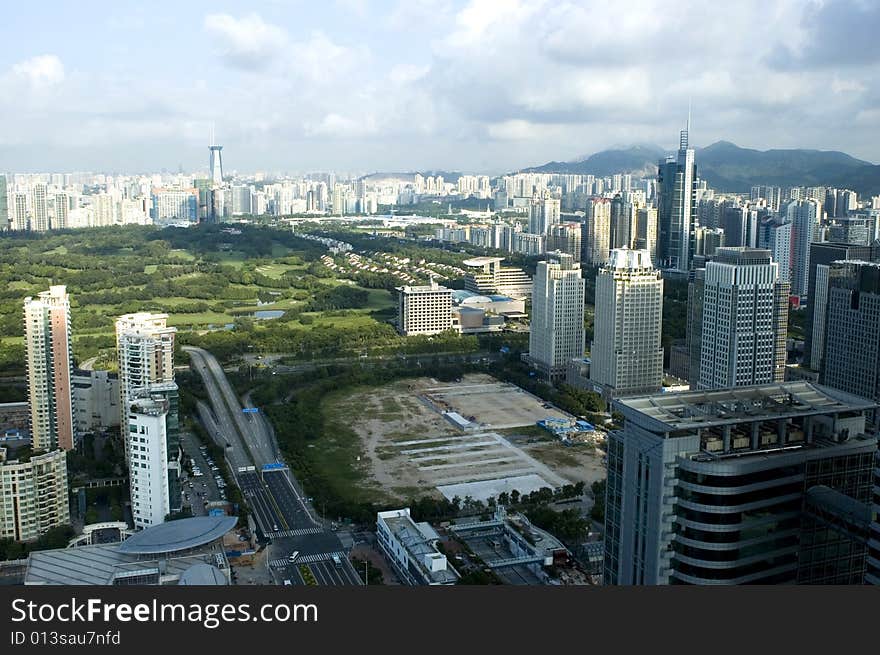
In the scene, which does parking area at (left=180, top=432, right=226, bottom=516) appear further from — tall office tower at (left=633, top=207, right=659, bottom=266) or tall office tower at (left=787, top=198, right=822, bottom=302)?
tall office tower at (left=633, top=207, right=659, bottom=266)

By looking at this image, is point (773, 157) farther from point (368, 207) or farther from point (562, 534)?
point (368, 207)

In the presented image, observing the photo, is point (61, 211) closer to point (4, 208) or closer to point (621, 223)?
point (4, 208)

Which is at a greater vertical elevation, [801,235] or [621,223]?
[621,223]

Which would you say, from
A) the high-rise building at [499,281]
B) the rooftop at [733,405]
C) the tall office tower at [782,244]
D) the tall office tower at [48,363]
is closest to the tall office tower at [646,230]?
the tall office tower at [782,244]

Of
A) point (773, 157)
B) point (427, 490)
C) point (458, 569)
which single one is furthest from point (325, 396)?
Answer: point (773, 157)

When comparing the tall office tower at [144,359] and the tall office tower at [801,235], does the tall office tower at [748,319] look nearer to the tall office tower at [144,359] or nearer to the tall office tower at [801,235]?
the tall office tower at [144,359]

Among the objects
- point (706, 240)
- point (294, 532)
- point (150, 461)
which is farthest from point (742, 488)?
point (706, 240)

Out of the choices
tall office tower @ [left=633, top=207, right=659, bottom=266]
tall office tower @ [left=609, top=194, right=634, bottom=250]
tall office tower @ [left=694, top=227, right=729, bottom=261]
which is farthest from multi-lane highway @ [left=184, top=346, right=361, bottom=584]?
tall office tower @ [left=633, top=207, right=659, bottom=266]
